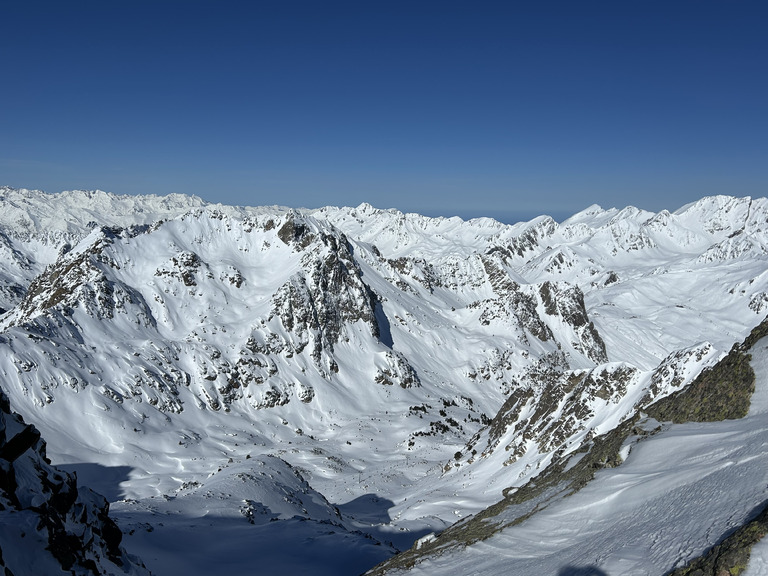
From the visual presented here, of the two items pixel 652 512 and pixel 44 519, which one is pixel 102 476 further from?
pixel 652 512

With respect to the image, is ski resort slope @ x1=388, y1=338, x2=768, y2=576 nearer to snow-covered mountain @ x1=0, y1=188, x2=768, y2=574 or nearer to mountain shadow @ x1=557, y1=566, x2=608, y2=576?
mountain shadow @ x1=557, y1=566, x2=608, y2=576

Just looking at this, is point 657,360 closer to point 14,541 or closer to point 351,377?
point 351,377

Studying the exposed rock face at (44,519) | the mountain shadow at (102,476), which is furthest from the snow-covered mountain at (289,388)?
the exposed rock face at (44,519)

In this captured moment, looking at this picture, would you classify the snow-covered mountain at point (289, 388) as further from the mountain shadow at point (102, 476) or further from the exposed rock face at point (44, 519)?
the exposed rock face at point (44, 519)

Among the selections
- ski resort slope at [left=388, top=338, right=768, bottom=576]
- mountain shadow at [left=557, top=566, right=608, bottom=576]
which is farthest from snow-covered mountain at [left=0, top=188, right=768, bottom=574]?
mountain shadow at [left=557, top=566, right=608, bottom=576]

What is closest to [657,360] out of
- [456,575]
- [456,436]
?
[456,436]
